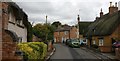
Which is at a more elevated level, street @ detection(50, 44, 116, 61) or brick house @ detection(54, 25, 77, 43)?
brick house @ detection(54, 25, 77, 43)

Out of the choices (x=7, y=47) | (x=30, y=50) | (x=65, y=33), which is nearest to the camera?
(x=7, y=47)

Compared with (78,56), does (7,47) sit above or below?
above

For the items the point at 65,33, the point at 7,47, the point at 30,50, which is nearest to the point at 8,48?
the point at 7,47

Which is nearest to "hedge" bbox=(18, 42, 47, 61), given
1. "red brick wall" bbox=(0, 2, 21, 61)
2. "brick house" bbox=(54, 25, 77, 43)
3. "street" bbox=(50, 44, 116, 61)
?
"red brick wall" bbox=(0, 2, 21, 61)

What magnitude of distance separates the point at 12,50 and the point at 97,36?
3795 cm

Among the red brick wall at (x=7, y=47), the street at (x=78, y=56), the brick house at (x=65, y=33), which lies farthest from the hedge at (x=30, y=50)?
the brick house at (x=65, y=33)

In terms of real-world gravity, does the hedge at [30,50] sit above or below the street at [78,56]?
above

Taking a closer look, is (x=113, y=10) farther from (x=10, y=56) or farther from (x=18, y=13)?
(x=10, y=56)

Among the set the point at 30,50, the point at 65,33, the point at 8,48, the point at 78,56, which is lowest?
the point at 78,56

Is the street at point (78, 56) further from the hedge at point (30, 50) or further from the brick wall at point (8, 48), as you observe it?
the brick wall at point (8, 48)

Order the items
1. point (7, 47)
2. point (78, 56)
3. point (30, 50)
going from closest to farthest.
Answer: point (7, 47) < point (30, 50) < point (78, 56)

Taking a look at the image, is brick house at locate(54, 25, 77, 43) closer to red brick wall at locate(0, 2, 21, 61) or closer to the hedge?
the hedge

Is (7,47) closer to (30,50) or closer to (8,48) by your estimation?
(8,48)

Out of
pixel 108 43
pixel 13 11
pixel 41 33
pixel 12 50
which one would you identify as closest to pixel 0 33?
pixel 12 50
